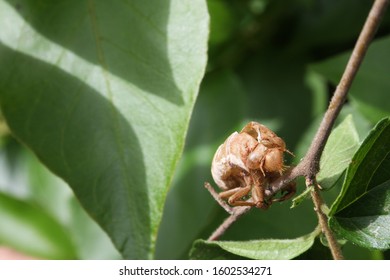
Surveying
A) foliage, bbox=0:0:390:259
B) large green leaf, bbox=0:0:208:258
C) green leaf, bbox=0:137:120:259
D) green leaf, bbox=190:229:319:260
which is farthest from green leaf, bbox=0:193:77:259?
green leaf, bbox=190:229:319:260

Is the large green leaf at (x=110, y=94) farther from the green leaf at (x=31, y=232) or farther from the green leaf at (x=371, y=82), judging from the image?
the green leaf at (x=31, y=232)

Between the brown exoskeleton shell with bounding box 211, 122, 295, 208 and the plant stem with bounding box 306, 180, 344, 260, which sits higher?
the brown exoskeleton shell with bounding box 211, 122, 295, 208

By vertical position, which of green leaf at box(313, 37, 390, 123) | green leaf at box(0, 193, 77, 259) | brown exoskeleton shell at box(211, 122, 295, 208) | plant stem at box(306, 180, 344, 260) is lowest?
green leaf at box(0, 193, 77, 259)

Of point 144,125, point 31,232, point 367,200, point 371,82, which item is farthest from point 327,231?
point 31,232

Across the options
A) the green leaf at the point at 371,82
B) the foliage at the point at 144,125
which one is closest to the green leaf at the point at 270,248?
the foliage at the point at 144,125

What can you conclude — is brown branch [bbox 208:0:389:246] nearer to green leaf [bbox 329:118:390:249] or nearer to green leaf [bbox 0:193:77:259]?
green leaf [bbox 329:118:390:249]

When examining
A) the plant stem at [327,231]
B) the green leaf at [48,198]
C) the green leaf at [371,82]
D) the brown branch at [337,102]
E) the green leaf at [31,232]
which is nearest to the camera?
the brown branch at [337,102]

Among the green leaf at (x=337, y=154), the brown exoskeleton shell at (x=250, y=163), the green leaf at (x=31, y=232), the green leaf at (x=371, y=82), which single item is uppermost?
the brown exoskeleton shell at (x=250, y=163)
